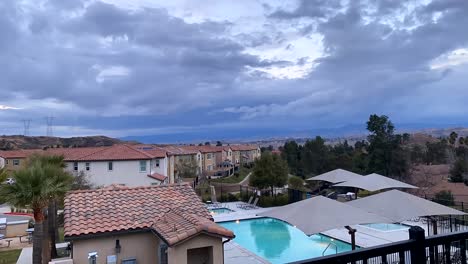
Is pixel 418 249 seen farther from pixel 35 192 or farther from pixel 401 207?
pixel 35 192

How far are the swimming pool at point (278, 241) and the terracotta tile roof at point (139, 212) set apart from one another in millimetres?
6198

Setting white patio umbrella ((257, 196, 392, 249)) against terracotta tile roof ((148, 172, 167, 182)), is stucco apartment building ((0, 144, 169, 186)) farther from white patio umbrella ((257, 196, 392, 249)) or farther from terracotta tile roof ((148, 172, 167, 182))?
white patio umbrella ((257, 196, 392, 249))

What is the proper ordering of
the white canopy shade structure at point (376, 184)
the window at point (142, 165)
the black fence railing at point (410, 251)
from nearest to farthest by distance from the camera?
the black fence railing at point (410, 251), the white canopy shade structure at point (376, 184), the window at point (142, 165)

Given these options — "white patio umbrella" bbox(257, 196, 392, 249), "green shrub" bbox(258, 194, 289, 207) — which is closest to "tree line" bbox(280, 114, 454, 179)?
"green shrub" bbox(258, 194, 289, 207)

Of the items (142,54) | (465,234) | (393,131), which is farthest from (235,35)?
(465,234)

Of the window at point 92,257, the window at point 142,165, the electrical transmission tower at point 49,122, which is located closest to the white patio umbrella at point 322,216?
the window at point 92,257

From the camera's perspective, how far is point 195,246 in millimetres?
10117

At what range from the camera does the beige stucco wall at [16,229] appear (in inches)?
830

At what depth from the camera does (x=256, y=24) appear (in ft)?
90.7

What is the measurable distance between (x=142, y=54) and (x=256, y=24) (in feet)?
37.4

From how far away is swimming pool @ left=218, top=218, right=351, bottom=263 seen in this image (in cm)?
1719

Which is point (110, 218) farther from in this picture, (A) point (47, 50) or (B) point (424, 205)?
(A) point (47, 50)

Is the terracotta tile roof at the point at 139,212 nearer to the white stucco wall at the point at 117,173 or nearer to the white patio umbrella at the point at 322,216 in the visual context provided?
the white patio umbrella at the point at 322,216

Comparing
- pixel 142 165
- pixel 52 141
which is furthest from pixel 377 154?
pixel 52 141
